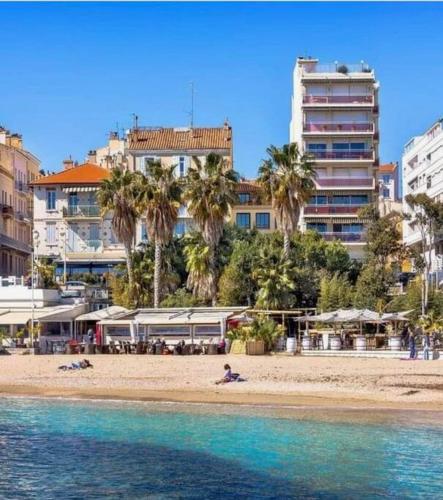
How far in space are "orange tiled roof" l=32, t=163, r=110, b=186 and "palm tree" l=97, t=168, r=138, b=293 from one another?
1755cm

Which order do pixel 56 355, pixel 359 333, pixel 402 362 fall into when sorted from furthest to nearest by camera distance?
1. pixel 359 333
2. pixel 56 355
3. pixel 402 362

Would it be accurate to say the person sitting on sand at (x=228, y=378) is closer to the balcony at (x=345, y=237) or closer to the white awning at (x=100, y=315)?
the white awning at (x=100, y=315)

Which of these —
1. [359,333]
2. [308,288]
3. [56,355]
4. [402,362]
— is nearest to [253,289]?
[308,288]

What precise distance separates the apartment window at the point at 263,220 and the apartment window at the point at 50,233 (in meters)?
16.6

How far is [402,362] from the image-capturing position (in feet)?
136

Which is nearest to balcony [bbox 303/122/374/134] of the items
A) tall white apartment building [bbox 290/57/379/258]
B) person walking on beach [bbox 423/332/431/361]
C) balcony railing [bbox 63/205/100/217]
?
tall white apartment building [bbox 290/57/379/258]

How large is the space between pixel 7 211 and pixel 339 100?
2973cm

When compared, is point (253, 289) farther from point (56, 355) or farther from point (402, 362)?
point (402, 362)

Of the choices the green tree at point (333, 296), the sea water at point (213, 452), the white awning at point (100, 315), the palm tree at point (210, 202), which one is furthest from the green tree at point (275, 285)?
the sea water at point (213, 452)

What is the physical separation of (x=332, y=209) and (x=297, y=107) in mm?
10774

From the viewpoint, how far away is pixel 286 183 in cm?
5991

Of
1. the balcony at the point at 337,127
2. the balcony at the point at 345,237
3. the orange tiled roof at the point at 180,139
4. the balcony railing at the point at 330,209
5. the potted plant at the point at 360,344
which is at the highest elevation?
the balcony at the point at 337,127

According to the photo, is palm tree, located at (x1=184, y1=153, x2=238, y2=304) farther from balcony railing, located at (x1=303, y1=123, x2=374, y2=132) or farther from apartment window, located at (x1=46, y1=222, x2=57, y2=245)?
balcony railing, located at (x1=303, y1=123, x2=374, y2=132)

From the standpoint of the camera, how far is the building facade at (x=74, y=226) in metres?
77.2
